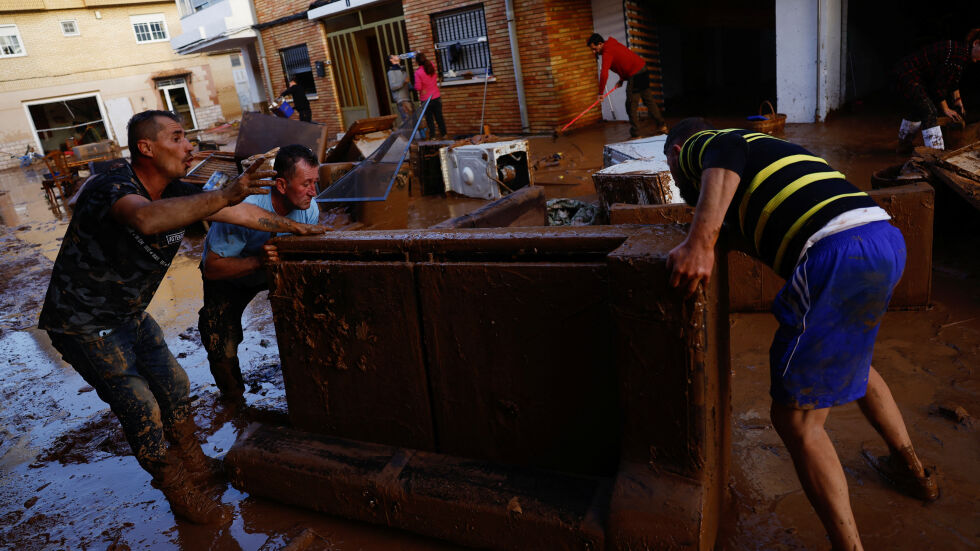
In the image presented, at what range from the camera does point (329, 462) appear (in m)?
2.69

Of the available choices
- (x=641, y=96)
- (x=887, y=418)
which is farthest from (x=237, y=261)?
(x=641, y=96)

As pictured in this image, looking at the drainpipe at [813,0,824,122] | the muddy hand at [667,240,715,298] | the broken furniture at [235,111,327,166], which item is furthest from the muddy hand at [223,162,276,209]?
the drainpipe at [813,0,824,122]

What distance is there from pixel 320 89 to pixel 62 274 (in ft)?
55.0

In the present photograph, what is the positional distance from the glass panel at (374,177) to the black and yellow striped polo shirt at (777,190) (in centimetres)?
440

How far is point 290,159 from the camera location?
3283mm

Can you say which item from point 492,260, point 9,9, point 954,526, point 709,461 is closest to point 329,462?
point 492,260

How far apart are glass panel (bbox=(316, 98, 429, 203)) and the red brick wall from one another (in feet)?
37.9

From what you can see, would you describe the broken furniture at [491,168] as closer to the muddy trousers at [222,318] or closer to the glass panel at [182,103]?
the muddy trousers at [222,318]

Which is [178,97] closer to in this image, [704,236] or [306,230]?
[306,230]

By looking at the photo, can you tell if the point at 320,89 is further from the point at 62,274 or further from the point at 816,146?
the point at 62,274

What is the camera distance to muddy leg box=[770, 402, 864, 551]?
6.55 feet

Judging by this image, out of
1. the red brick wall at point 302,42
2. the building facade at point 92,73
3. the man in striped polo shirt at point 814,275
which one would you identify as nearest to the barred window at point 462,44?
the red brick wall at point 302,42

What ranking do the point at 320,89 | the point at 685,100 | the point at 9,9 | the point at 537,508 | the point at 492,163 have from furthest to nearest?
1. the point at 9,9
2. the point at 320,89
3. the point at 685,100
4. the point at 492,163
5. the point at 537,508

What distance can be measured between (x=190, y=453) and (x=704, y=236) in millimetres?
2693
